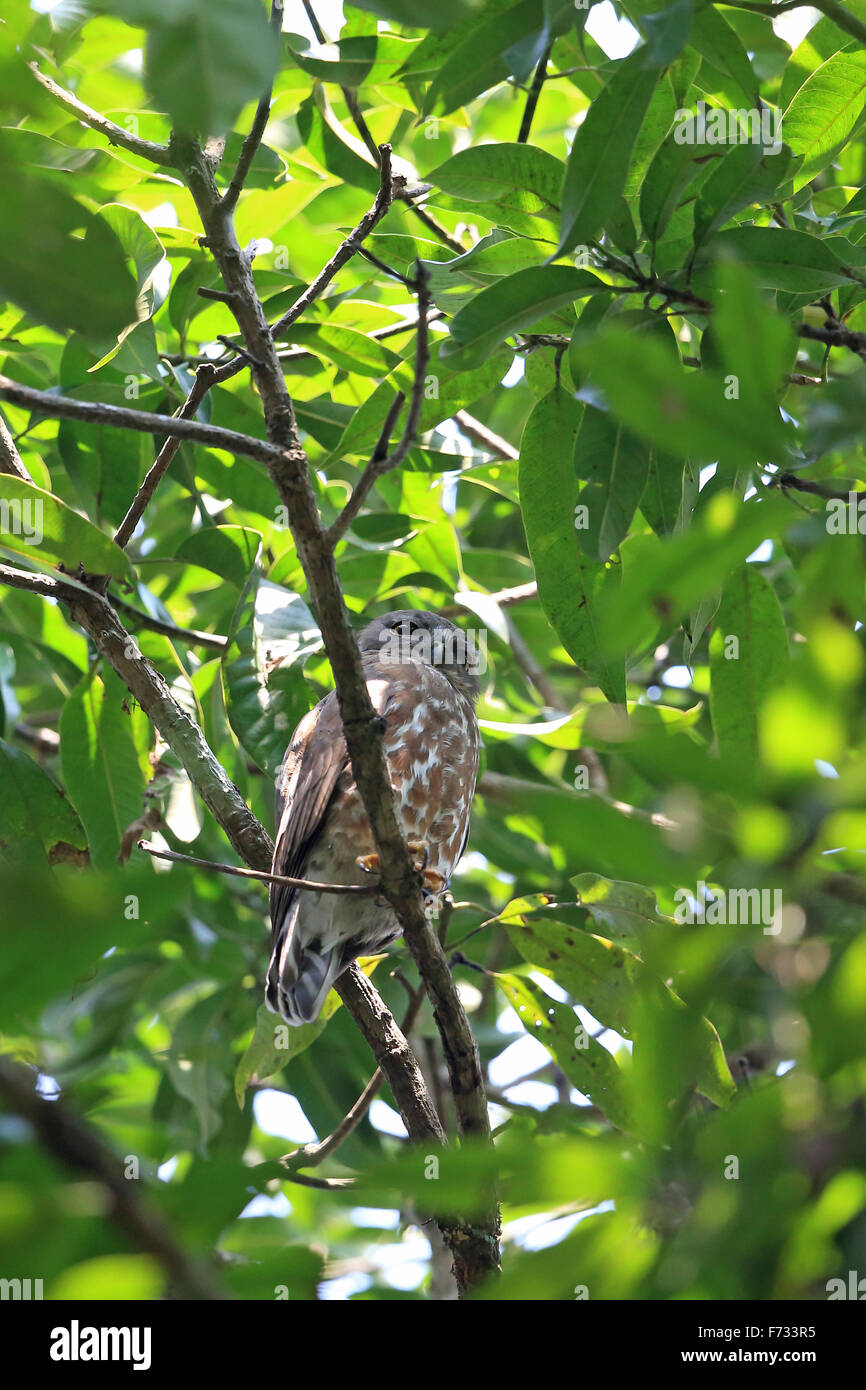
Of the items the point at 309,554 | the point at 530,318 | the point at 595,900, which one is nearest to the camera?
the point at 309,554

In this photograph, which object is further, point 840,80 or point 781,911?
point 840,80

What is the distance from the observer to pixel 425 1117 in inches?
128

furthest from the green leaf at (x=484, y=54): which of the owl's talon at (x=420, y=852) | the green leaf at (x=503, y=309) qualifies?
the owl's talon at (x=420, y=852)

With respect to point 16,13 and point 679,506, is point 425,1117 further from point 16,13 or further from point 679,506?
point 16,13

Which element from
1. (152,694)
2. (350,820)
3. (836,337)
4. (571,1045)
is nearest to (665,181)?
(836,337)

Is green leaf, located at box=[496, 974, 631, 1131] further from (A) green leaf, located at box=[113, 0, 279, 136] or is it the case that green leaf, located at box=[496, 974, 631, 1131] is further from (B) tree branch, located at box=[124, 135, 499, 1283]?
(A) green leaf, located at box=[113, 0, 279, 136]

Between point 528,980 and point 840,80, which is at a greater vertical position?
point 840,80

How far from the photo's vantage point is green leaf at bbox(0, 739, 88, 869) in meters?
3.66

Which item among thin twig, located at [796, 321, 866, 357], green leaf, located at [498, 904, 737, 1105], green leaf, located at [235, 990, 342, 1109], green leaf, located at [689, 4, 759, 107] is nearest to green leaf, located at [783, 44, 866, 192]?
green leaf, located at [689, 4, 759, 107]

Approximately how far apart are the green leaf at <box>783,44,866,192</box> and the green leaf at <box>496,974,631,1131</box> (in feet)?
8.38

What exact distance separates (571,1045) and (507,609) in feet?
7.37

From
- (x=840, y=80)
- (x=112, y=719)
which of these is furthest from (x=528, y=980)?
(x=840, y=80)

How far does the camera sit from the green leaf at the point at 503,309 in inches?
95.4
